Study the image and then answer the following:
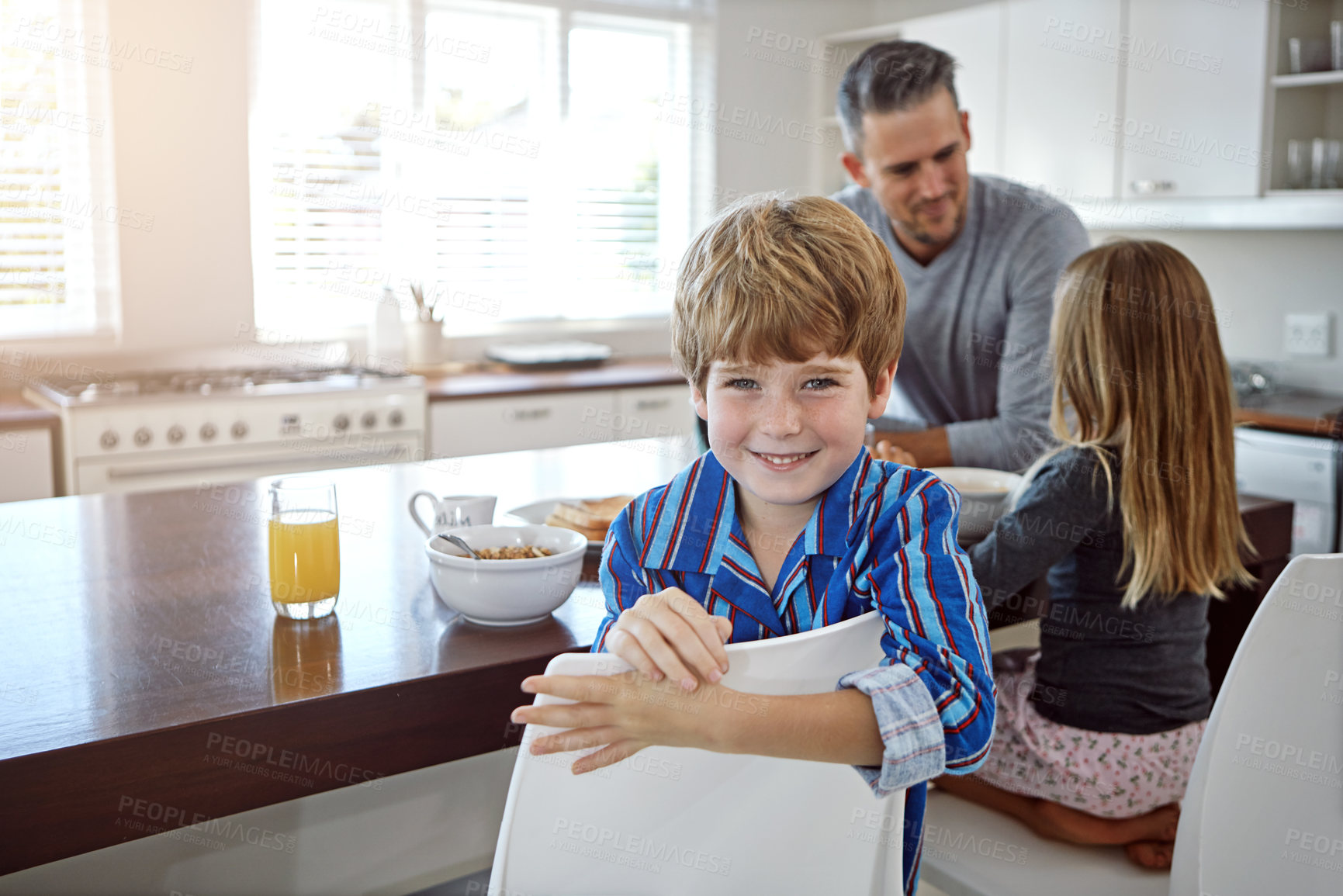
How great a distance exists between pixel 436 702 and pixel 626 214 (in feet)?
11.8

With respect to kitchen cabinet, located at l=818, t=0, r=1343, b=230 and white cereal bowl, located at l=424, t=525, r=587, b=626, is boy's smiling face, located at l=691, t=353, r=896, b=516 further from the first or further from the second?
kitchen cabinet, located at l=818, t=0, r=1343, b=230

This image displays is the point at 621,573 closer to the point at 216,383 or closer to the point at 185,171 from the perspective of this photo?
the point at 216,383

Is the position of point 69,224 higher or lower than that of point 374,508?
higher

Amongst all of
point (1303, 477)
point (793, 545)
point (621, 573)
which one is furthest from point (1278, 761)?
point (1303, 477)

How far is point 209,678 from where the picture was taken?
102 cm

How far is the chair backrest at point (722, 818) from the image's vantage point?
0.77 m

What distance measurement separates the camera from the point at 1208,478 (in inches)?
55.9

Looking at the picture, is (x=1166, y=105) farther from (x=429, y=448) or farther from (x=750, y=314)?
(x=750, y=314)

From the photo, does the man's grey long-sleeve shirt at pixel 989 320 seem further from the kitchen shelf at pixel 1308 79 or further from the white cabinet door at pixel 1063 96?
the white cabinet door at pixel 1063 96

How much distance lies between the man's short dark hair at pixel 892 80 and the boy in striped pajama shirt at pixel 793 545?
1184 millimetres

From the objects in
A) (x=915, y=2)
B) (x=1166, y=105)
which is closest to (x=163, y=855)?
(x=1166, y=105)

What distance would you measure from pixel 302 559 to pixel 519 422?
2.35 metres

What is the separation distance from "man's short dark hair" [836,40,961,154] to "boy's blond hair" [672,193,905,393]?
118 centimetres

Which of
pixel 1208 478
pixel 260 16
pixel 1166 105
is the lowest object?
pixel 1208 478
